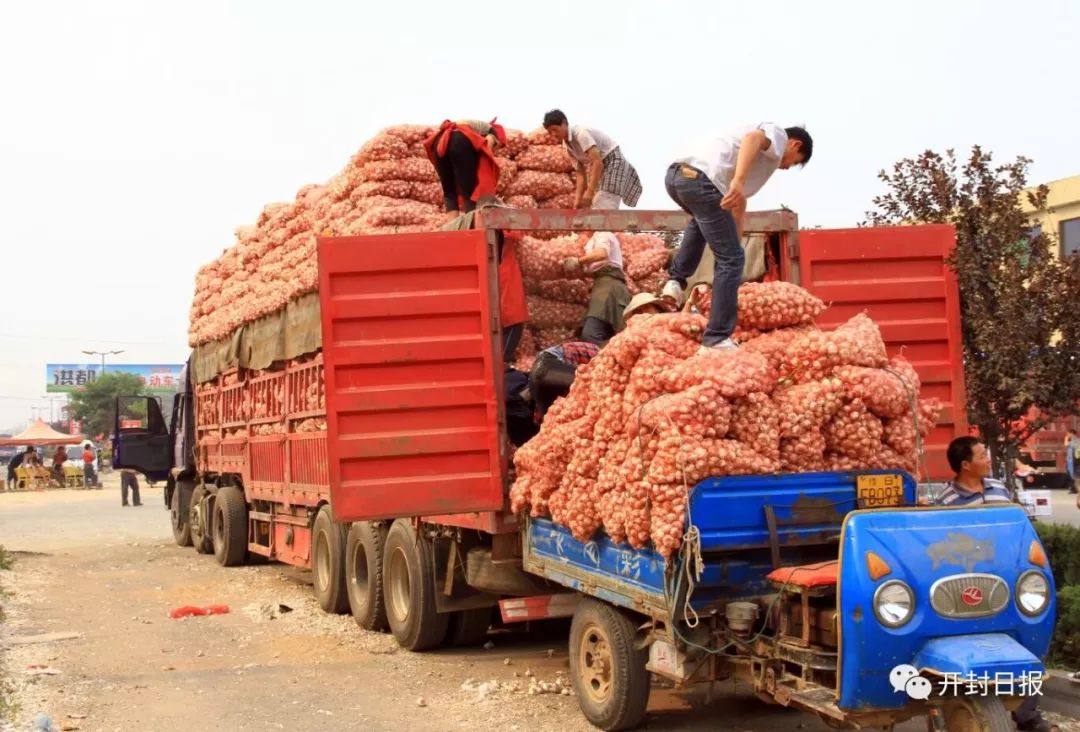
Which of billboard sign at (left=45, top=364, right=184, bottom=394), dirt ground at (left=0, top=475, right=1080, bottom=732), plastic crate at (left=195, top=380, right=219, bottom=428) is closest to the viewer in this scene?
dirt ground at (left=0, top=475, right=1080, bottom=732)

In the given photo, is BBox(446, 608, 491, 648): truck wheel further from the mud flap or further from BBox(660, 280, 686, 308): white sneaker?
BBox(660, 280, 686, 308): white sneaker

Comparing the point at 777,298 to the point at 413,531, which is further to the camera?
the point at 413,531

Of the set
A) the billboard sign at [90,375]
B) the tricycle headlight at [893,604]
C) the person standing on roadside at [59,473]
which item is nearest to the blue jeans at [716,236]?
the tricycle headlight at [893,604]

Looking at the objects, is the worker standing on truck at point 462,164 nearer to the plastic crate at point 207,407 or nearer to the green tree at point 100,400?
the plastic crate at point 207,407

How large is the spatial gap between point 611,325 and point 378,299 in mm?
2045

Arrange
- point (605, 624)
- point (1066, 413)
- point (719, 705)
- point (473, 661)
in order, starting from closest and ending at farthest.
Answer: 1. point (605, 624)
2. point (719, 705)
3. point (1066, 413)
4. point (473, 661)

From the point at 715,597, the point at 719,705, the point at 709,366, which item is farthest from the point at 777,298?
the point at 719,705

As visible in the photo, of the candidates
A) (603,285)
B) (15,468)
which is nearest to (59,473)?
(15,468)

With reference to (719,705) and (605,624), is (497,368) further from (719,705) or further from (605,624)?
(719,705)

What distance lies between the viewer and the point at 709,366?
6.12 m

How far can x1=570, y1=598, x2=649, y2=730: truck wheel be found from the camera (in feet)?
21.5

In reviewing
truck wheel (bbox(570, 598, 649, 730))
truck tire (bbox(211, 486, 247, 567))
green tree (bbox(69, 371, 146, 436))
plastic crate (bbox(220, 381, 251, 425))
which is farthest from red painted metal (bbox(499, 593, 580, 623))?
green tree (bbox(69, 371, 146, 436))

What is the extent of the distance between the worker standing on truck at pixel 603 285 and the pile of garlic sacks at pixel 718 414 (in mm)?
2124

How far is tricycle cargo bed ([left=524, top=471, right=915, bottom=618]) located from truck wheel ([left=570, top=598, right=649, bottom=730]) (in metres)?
0.28
